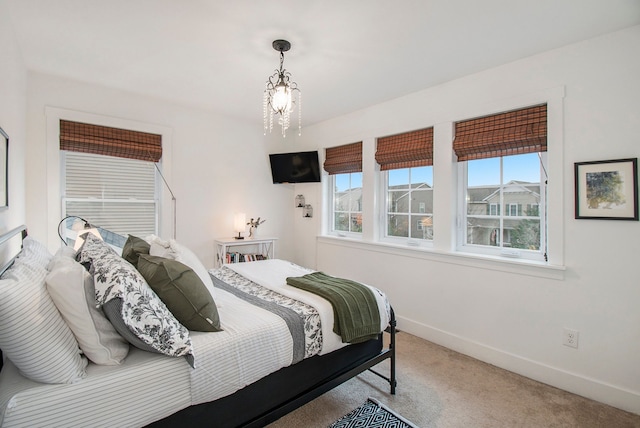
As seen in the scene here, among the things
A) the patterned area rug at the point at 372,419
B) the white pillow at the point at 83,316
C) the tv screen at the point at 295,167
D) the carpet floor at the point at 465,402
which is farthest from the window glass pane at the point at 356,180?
the white pillow at the point at 83,316

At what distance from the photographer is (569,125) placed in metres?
2.29

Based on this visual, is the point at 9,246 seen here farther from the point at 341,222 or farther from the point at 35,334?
the point at 341,222

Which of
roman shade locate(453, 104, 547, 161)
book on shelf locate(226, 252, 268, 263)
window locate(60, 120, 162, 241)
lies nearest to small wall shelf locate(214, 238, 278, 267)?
book on shelf locate(226, 252, 268, 263)

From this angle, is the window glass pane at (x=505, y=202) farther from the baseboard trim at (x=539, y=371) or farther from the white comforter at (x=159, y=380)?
the white comforter at (x=159, y=380)

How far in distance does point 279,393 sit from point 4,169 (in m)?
2.08

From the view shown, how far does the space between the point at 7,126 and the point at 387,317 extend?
2797 mm

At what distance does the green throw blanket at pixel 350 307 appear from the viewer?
185 cm

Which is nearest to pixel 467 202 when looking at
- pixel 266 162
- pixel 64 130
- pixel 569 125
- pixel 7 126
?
pixel 569 125

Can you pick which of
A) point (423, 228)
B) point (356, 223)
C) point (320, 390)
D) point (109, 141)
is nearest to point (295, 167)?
point (356, 223)

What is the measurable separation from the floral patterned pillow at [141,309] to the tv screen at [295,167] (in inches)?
125

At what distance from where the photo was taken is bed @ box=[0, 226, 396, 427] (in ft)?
3.40

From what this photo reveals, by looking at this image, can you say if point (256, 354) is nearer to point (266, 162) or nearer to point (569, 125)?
point (569, 125)

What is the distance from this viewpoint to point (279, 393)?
1603mm

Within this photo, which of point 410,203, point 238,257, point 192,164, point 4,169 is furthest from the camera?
point 238,257
